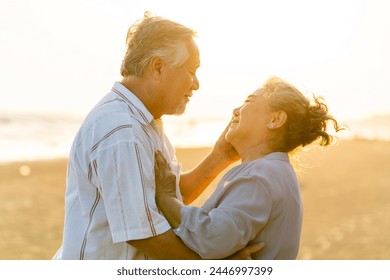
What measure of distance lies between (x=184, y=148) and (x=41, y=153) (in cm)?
368

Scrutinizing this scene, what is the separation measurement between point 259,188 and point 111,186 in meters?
0.69

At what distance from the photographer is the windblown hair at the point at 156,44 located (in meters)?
3.25

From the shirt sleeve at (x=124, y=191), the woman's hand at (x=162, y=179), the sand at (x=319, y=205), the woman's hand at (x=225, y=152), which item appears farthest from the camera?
the sand at (x=319, y=205)

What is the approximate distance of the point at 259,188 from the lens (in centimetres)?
303

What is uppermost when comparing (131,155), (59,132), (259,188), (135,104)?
(135,104)

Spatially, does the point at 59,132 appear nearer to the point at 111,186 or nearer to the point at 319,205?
the point at 319,205

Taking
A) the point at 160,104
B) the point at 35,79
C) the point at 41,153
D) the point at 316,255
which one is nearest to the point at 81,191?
the point at 160,104

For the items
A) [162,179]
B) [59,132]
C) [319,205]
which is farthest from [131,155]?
[59,132]

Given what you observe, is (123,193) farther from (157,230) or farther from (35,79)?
(35,79)

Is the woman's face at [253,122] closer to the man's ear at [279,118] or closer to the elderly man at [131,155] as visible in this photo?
the man's ear at [279,118]

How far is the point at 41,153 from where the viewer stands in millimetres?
16484

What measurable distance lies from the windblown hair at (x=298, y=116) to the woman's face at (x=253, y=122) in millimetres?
48

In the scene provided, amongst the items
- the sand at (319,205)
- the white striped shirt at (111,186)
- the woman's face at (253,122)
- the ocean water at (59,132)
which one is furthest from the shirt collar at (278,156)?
the ocean water at (59,132)

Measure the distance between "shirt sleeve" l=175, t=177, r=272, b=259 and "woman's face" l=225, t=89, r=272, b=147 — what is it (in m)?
0.39
